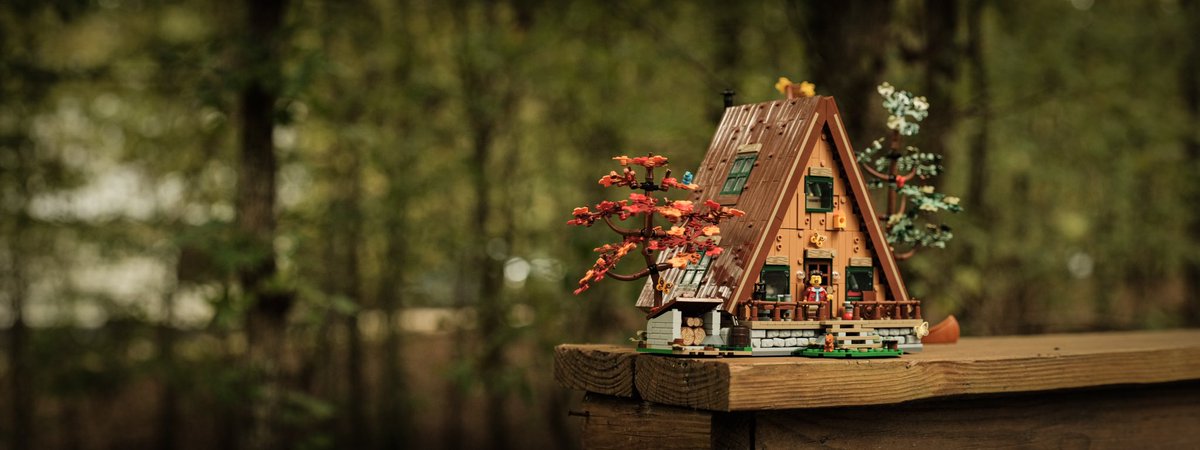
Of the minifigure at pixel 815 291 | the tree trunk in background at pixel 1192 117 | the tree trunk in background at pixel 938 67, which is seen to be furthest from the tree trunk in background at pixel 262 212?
the tree trunk in background at pixel 1192 117

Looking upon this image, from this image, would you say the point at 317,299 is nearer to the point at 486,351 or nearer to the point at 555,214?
the point at 486,351

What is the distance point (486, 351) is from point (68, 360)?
4630 mm

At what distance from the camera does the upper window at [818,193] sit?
8.70ft

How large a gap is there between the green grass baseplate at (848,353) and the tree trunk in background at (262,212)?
161 inches

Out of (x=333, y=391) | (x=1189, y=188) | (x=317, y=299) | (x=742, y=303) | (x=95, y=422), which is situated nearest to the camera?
(x=742, y=303)

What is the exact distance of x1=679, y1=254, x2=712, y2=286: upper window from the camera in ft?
8.44

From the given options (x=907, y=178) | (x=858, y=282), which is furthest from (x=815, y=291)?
(x=907, y=178)

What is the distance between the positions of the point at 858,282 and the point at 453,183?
7.57 meters

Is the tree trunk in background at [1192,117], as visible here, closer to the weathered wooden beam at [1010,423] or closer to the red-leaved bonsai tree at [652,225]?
the weathered wooden beam at [1010,423]

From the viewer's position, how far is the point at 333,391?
12.4 m

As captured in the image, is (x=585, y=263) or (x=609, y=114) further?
(x=609, y=114)

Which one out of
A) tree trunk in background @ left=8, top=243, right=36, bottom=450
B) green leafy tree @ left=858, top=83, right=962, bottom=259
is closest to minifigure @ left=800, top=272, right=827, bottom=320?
green leafy tree @ left=858, top=83, right=962, bottom=259

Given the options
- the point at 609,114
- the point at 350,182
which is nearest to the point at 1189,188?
the point at 609,114

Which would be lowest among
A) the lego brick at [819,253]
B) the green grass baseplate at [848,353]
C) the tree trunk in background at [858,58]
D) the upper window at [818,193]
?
the green grass baseplate at [848,353]
